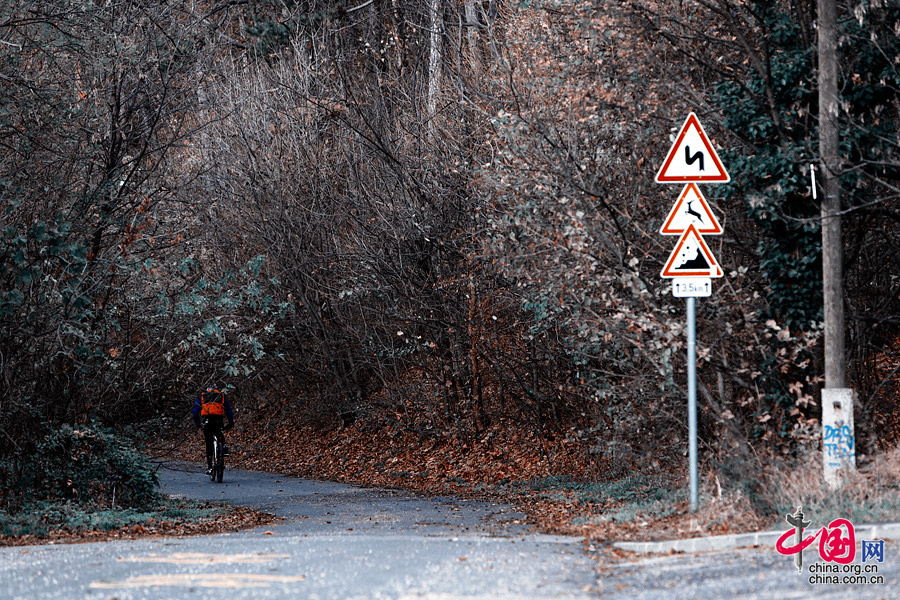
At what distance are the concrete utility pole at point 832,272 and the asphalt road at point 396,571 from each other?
8.40ft

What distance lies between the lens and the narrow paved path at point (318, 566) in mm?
7355

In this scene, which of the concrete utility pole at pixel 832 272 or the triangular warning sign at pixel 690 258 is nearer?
the triangular warning sign at pixel 690 258

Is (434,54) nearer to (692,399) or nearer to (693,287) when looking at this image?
(693,287)

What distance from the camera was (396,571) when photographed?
808cm

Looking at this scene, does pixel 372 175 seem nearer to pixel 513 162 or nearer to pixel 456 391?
pixel 456 391

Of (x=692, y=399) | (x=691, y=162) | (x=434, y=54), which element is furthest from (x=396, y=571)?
(x=434, y=54)

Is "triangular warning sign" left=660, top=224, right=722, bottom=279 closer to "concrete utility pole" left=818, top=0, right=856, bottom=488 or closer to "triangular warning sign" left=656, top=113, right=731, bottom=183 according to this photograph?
"triangular warning sign" left=656, top=113, right=731, bottom=183

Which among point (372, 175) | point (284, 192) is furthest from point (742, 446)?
point (284, 192)

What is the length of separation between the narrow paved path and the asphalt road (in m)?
0.01

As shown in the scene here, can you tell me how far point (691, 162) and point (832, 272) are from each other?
6.43 feet

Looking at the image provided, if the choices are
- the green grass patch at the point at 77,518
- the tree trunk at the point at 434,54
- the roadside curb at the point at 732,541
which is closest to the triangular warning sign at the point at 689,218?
the roadside curb at the point at 732,541

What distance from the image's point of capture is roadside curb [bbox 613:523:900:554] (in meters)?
8.29

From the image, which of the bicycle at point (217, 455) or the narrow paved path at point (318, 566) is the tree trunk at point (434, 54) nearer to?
the bicycle at point (217, 455)

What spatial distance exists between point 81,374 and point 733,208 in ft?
29.8
